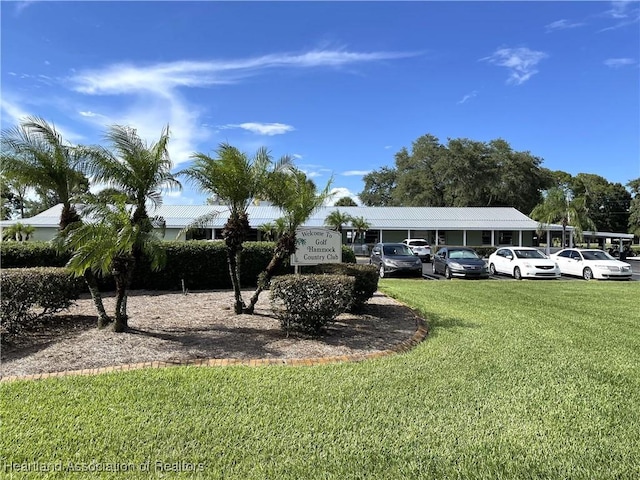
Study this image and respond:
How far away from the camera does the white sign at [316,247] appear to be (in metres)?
8.09

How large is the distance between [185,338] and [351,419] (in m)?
3.45

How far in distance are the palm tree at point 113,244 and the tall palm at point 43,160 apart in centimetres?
63

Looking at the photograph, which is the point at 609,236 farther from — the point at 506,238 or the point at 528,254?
the point at 528,254

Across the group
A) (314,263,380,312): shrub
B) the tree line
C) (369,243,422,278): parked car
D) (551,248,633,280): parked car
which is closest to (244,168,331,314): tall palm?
(314,263,380,312): shrub

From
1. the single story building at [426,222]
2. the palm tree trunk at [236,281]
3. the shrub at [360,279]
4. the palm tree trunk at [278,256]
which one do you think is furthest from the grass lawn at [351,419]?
the single story building at [426,222]

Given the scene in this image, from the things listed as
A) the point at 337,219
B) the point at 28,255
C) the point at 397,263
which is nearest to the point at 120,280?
the point at 28,255

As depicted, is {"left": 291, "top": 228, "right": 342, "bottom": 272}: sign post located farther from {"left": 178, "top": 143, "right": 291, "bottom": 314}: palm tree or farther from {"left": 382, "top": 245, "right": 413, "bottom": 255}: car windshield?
{"left": 382, "top": 245, "right": 413, "bottom": 255}: car windshield

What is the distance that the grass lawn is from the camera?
9.53 ft

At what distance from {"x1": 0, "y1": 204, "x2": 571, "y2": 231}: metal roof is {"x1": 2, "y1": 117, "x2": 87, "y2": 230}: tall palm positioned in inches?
1050

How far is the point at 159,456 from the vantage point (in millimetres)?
2949

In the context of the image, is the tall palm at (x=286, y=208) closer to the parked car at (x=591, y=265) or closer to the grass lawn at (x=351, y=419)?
the grass lawn at (x=351, y=419)

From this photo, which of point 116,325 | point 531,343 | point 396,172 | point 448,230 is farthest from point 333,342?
point 396,172

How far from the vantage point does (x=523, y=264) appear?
1780cm

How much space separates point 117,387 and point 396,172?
56024 mm
